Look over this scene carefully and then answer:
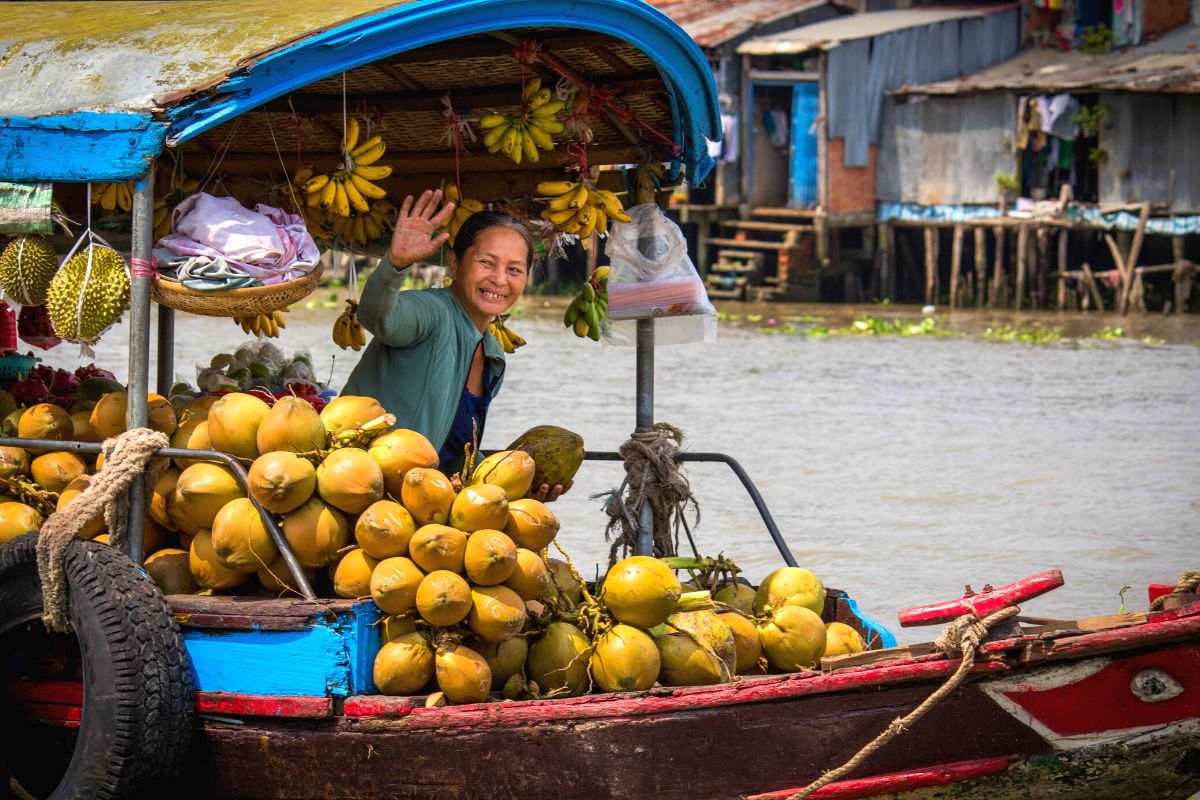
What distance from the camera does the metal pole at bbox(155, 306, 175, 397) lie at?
5426 mm

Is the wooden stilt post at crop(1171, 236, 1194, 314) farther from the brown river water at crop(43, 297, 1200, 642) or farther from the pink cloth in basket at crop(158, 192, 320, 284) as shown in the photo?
the pink cloth in basket at crop(158, 192, 320, 284)

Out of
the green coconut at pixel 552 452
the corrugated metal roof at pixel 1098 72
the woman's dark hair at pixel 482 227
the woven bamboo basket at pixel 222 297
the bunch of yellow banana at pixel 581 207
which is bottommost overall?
the green coconut at pixel 552 452

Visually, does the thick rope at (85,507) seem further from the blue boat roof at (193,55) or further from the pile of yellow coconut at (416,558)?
the blue boat roof at (193,55)

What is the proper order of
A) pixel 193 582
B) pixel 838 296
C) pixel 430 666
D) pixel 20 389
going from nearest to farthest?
1. pixel 430 666
2. pixel 193 582
3. pixel 20 389
4. pixel 838 296

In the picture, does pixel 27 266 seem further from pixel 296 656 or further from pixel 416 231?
pixel 296 656

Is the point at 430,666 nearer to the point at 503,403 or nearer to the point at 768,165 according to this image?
the point at 503,403

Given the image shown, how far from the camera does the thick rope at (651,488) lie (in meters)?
4.87

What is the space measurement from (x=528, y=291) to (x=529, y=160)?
19.5 metres

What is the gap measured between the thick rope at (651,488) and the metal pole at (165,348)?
1.69 m

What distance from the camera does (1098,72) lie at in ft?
68.1

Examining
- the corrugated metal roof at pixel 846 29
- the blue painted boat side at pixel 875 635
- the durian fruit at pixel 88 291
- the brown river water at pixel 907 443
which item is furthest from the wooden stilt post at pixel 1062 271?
the durian fruit at pixel 88 291

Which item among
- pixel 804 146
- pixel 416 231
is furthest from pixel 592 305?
pixel 804 146

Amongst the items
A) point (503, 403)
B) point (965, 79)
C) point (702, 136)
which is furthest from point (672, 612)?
point (965, 79)

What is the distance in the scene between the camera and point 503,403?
40.8 feet
